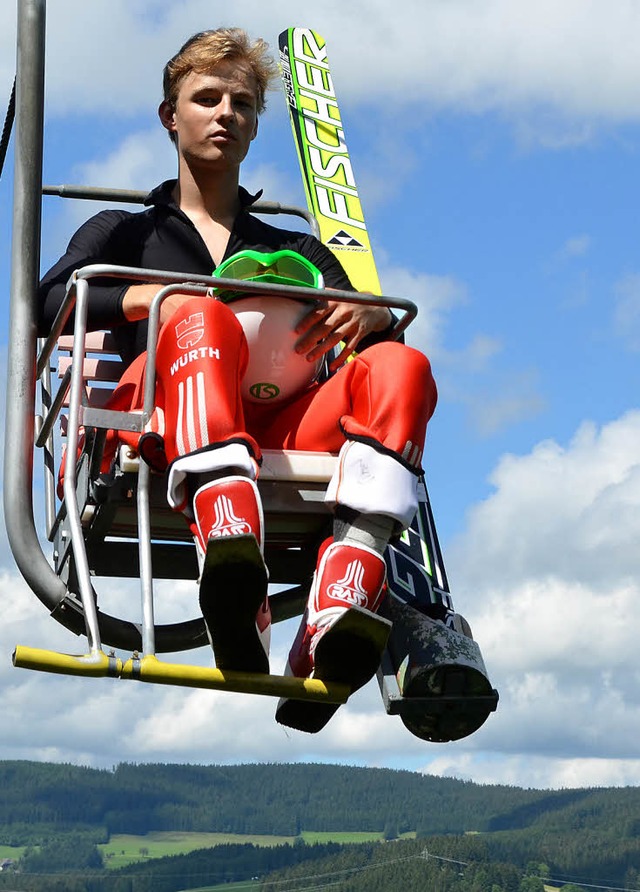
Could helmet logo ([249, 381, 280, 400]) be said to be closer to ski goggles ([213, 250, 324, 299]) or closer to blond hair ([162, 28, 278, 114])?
ski goggles ([213, 250, 324, 299])

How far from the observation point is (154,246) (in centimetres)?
636

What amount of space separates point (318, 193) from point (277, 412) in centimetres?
606

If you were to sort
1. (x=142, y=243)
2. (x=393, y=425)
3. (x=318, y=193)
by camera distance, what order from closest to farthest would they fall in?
1. (x=393, y=425)
2. (x=142, y=243)
3. (x=318, y=193)

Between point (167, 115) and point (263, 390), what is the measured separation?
4.33 ft

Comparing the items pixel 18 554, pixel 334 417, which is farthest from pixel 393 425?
pixel 18 554

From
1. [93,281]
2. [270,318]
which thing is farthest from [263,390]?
[93,281]

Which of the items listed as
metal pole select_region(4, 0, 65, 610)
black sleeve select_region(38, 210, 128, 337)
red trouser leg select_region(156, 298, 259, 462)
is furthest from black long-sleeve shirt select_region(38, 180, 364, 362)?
red trouser leg select_region(156, 298, 259, 462)

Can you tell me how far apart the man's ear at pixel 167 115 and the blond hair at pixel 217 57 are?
21 millimetres

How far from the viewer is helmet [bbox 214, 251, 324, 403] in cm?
570

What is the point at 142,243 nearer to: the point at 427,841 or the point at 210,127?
the point at 210,127

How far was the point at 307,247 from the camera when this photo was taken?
670 centimetres

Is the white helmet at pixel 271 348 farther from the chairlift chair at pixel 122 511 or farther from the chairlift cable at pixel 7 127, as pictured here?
the chairlift cable at pixel 7 127

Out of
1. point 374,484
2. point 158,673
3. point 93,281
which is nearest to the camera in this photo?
point 158,673

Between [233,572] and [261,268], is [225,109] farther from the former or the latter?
[233,572]
